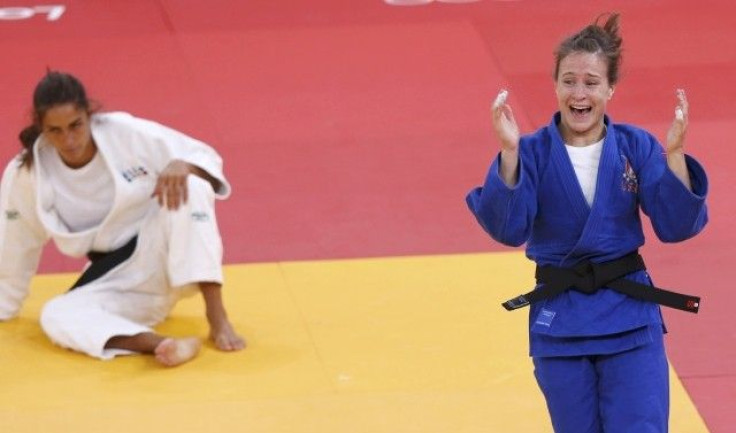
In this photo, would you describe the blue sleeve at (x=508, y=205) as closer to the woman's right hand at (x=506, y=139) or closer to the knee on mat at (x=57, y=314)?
the woman's right hand at (x=506, y=139)

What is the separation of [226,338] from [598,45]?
2.02m

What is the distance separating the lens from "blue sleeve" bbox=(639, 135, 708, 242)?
3.66 m

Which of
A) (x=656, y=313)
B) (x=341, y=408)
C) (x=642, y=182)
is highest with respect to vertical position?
(x=642, y=182)

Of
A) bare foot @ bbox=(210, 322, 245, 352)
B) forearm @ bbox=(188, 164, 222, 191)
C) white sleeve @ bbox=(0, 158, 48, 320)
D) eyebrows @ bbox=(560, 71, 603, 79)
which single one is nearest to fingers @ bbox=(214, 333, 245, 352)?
bare foot @ bbox=(210, 322, 245, 352)

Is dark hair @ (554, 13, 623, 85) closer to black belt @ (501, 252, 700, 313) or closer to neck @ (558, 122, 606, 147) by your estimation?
neck @ (558, 122, 606, 147)

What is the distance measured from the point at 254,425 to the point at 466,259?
5.13ft

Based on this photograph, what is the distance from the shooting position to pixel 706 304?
18.8 feet

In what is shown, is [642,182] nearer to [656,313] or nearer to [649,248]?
[656,313]

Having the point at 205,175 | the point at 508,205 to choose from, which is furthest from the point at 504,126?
the point at 205,175

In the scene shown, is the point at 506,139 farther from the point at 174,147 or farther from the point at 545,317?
the point at 174,147

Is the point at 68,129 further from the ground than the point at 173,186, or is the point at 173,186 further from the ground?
the point at 68,129

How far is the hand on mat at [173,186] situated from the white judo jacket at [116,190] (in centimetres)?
9

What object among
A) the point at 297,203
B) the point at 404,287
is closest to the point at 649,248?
the point at 404,287

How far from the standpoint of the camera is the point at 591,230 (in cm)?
375
